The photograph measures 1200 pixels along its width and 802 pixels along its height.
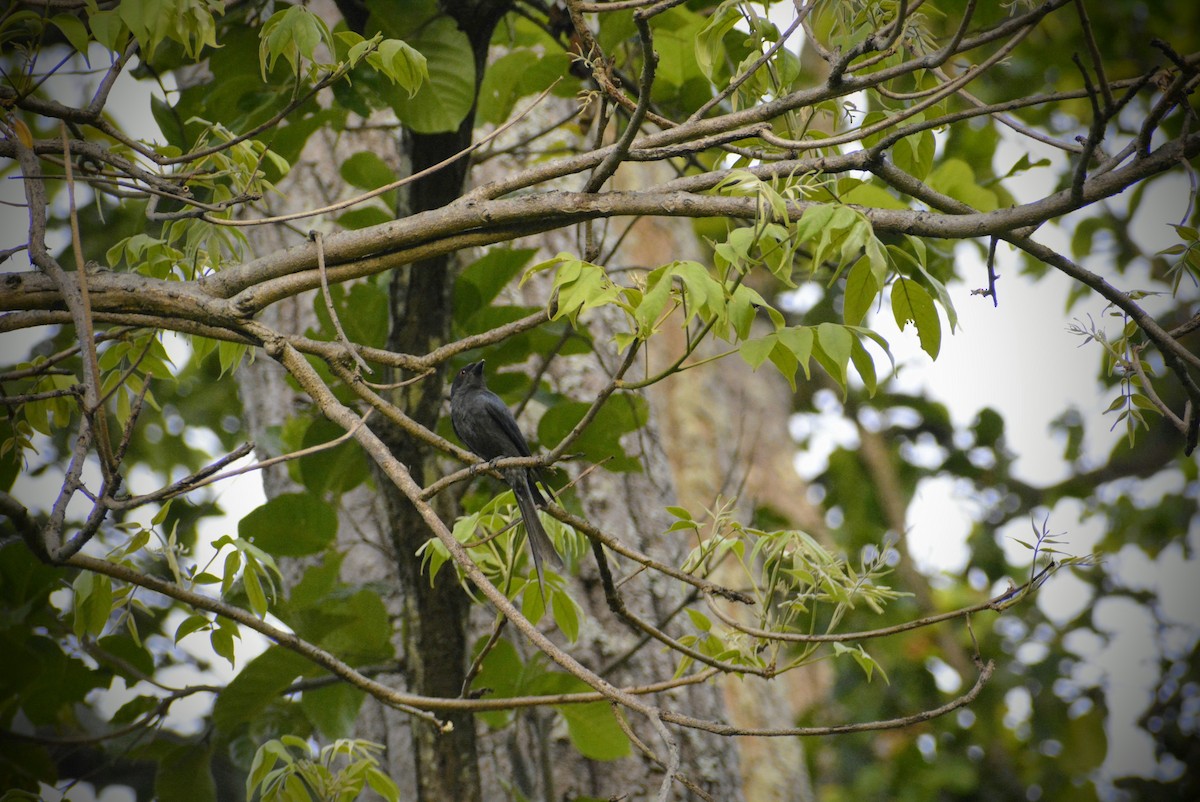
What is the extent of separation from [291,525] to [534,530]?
0.91m

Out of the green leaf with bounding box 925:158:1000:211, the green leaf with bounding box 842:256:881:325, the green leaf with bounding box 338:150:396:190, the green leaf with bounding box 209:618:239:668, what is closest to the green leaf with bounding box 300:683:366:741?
the green leaf with bounding box 209:618:239:668

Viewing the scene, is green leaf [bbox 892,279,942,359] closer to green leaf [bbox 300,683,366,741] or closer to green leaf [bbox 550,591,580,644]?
green leaf [bbox 550,591,580,644]

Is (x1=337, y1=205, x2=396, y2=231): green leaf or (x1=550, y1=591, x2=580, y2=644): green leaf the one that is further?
(x1=337, y1=205, x2=396, y2=231): green leaf

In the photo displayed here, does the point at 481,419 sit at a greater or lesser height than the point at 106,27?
lesser

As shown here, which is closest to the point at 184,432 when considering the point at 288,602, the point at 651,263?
the point at 651,263

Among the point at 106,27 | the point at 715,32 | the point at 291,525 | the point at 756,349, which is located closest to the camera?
the point at 756,349

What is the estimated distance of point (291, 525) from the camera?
9.11ft

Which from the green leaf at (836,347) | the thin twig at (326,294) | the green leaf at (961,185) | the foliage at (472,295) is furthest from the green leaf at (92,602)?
the green leaf at (961,185)

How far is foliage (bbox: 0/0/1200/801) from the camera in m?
1.70

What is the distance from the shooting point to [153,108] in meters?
2.70

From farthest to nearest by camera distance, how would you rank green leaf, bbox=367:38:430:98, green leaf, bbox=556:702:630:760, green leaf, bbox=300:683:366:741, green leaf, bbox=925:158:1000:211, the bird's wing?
the bird's wing < green leaf, bbox=925:158:1000:211 < green leaf, bbox=300:683:366:741 < green leaf, bbox=556:702:630:760 < green leaf, bbox=367:38:430:98

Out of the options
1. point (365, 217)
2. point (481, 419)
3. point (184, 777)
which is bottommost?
point (184, 777)

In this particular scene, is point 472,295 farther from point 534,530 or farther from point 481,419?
point 534,530

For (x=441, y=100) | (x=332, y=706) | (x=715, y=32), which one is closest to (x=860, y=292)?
(x=715, y=32)
